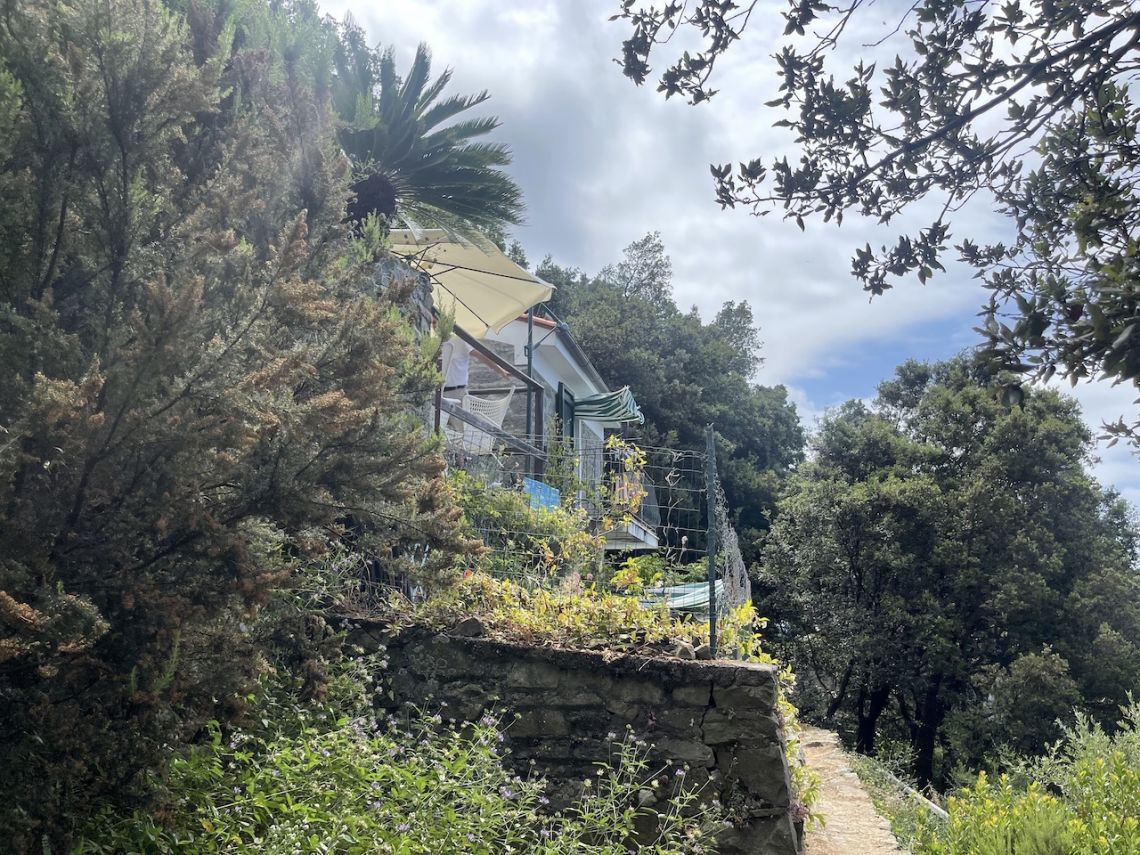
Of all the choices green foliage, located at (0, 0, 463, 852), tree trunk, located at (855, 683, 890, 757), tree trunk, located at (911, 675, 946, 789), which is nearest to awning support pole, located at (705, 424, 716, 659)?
green foliage, located at (0, 0, 463, 852)

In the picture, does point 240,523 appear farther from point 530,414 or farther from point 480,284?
point 530,414

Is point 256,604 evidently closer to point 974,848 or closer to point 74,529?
point 74,529

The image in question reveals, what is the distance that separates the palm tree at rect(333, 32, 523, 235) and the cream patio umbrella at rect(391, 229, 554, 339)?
45 centimetres

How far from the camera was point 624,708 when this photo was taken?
534 centimetres

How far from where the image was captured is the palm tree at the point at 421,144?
9625 millimetres

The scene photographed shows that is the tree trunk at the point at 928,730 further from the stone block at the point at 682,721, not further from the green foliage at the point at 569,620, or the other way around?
the stone block at the point at 682,721

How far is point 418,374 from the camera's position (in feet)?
19.0

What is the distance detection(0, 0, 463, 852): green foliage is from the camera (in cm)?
289

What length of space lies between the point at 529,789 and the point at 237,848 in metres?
1.41

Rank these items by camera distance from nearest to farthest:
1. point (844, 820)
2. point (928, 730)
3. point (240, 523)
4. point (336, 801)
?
1. point (240, 523)
2. point (336, 801)
3. point (844, 820)
4. point (928, 730)

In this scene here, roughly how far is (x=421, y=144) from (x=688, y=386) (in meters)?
19.7

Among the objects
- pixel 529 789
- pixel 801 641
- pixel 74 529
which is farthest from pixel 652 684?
pixel 801 641

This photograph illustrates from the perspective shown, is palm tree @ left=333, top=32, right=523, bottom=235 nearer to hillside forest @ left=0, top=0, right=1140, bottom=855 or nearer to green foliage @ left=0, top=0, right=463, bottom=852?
hillside forest @ left=0, top=0, right=1140, bottom=855

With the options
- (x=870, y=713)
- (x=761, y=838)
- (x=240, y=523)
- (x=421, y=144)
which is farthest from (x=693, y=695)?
(x=870, y=713)
